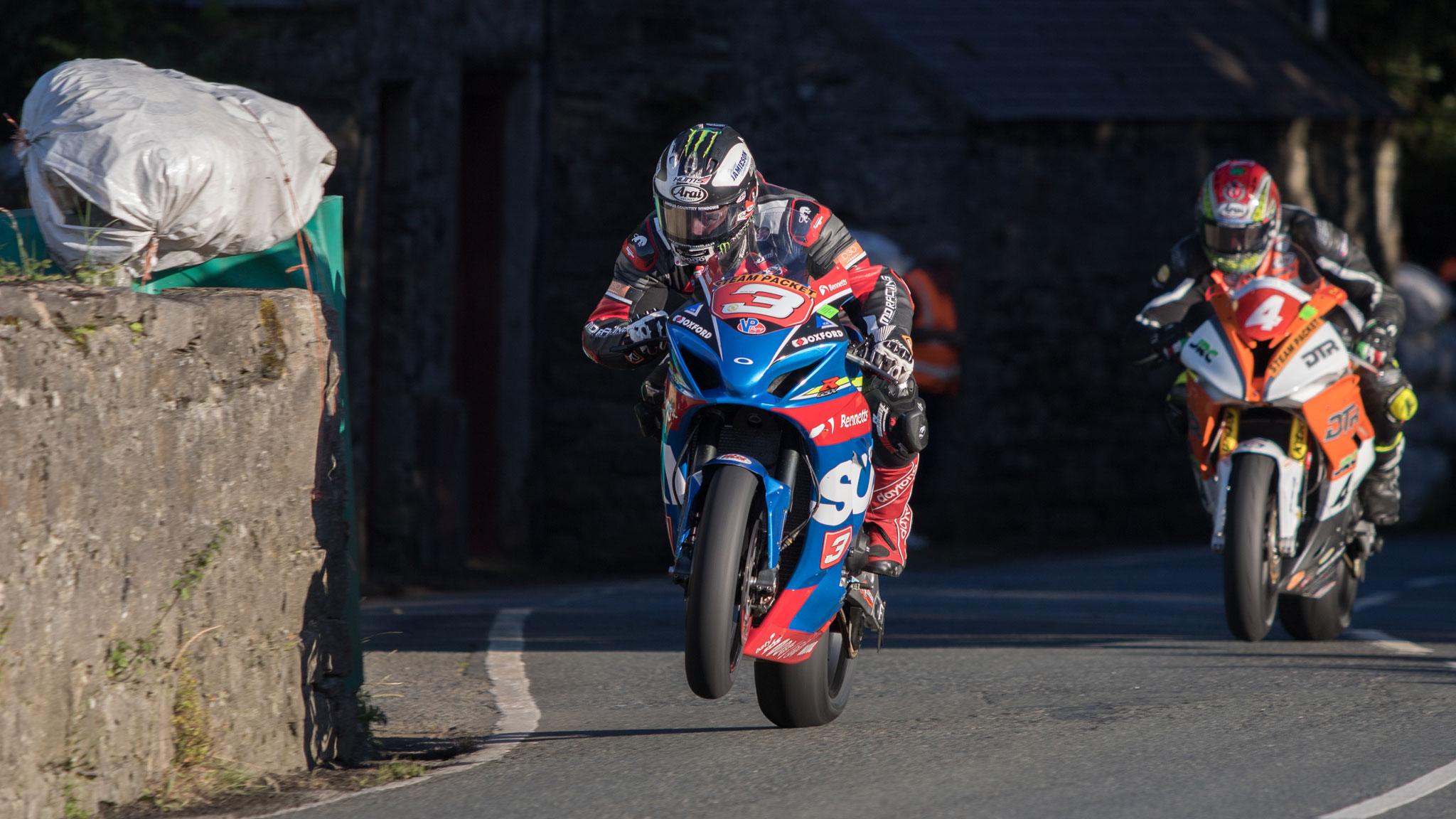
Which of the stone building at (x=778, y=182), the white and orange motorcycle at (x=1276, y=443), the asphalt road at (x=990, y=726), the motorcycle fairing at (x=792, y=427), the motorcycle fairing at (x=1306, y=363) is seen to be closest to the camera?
the asphalt road at (x=990, y=726)

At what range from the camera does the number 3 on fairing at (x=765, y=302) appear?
6254mm

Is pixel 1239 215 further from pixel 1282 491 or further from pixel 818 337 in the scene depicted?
pixel 818 337

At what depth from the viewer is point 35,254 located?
6.65 meters

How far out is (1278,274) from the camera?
29.2 ft

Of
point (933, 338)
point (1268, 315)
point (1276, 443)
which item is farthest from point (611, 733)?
point (933, 338)

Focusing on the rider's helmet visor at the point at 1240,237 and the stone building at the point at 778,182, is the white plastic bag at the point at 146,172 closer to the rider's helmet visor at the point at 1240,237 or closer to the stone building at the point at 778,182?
the rider's helmet visor at the point at 1240,237

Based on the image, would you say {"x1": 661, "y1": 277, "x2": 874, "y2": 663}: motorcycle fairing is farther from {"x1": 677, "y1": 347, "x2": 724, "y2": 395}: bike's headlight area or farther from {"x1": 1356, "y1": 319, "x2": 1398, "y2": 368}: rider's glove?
{"x1": 1356, "y1": 319, "x2": 1398, "y2": 368}: rider's glove

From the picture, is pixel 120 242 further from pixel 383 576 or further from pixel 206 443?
pixel 383 576

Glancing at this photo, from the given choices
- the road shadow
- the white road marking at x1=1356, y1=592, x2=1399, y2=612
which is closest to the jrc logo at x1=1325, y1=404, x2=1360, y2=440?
the white road marking at x1=1356, y1=592, x2=1399, y2=612

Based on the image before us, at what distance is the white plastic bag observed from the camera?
6.33 m

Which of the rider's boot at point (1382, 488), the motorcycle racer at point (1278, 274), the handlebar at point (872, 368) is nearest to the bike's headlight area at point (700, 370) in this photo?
the handlebar at point (872, 368)

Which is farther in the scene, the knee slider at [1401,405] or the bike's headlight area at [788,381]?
the knee slider at [1401,405]

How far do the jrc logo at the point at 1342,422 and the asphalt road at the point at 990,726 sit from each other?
34.8 inches

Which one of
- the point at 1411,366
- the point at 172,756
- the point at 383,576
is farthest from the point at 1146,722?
the point at 1411,366
